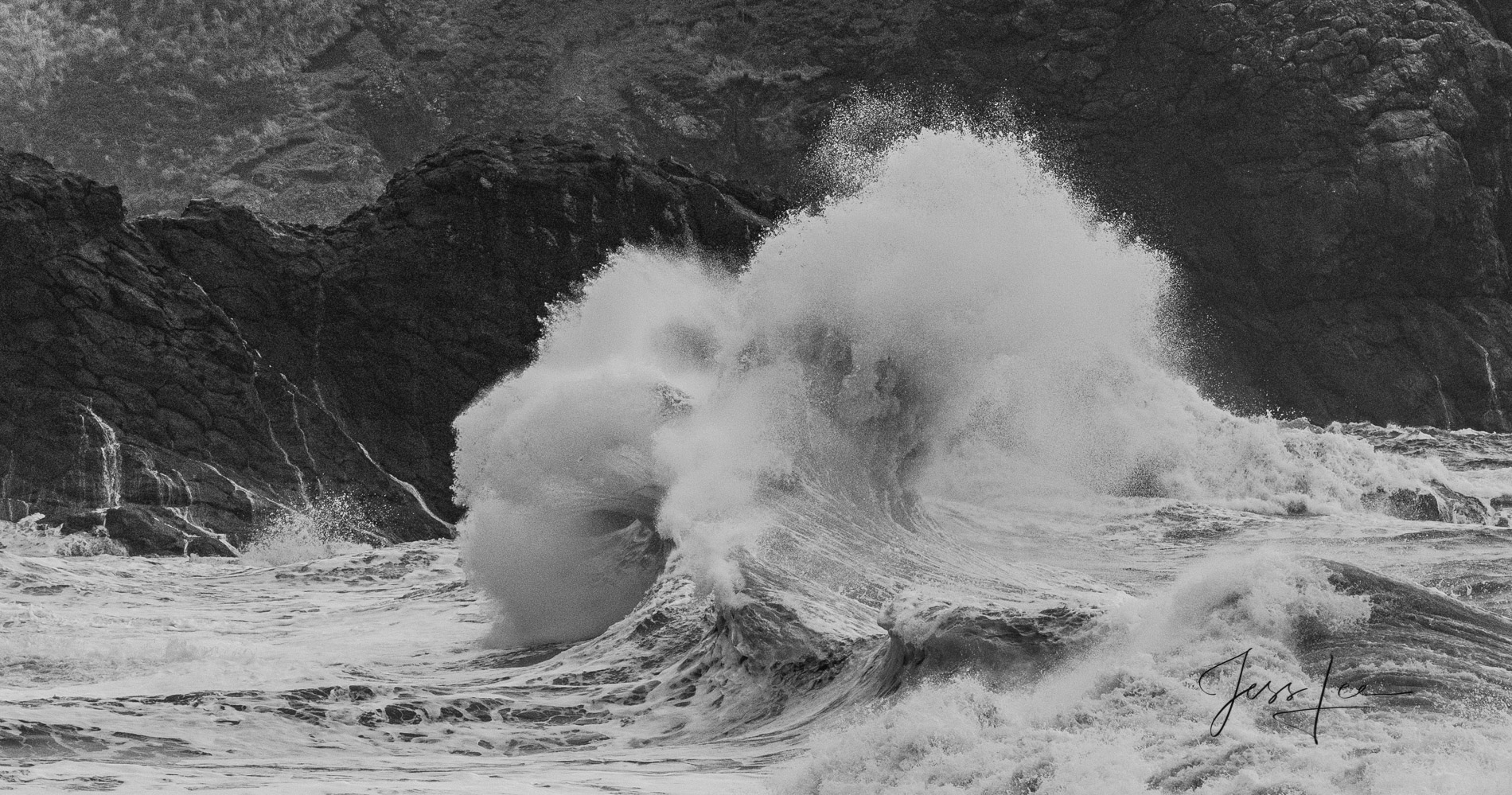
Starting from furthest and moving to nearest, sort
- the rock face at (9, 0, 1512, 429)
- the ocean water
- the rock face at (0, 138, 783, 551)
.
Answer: the rock face at (9, 0, 1512, 429) < the rock face at (0, 138, 783, 551) < the ocean water

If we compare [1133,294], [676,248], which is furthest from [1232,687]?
[676,248]

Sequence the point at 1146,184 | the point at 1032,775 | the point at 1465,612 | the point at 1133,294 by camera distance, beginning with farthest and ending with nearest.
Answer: the point at 1146,184
the point at 1133,294
the point at 1465,612
the point at 1032,775

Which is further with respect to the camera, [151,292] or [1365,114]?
[1365,114]

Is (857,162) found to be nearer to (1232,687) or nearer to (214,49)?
(214,49)
